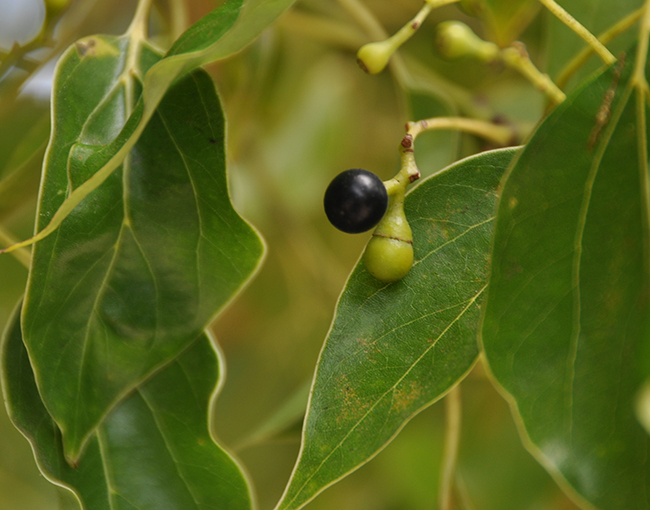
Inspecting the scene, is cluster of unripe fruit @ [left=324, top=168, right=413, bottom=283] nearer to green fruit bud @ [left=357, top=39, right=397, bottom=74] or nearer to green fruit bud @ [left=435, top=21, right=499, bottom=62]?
green fruit bud @ [left=357, top=39, right=397, bottom=74]

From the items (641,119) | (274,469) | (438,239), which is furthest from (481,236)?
(274,469)

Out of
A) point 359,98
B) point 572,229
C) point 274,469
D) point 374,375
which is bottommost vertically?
point 274,469

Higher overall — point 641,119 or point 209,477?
point 641,119

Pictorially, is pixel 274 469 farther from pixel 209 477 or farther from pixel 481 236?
pixel 481 236

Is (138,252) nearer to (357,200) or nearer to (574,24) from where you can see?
(357,200)

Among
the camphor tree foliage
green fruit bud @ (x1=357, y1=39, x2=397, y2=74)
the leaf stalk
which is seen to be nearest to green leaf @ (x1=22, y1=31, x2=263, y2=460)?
the camphor tree foliage

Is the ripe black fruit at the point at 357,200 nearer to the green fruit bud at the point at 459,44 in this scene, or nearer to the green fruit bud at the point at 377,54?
the green fruit bud at the point at 377,54

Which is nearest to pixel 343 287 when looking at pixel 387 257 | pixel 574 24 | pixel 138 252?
pixel 387 257
